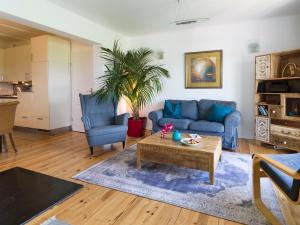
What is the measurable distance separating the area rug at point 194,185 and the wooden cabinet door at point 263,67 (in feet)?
5.31

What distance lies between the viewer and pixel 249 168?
2.75 m

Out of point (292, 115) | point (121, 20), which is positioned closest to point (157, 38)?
point (121, 20)

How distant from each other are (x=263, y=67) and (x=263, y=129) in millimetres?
1129

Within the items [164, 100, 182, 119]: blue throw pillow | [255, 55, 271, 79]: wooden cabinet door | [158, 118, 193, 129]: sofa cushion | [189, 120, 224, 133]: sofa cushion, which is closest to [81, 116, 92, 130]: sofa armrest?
[158, 118, 193, 129]: sofa cushion

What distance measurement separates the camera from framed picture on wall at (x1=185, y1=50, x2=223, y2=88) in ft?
14.6

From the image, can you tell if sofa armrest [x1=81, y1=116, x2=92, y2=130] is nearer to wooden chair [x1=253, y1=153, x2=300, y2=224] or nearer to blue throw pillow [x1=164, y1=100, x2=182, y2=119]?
blue throw pillow [x1=164, y1=100, x2=182, y2=119]

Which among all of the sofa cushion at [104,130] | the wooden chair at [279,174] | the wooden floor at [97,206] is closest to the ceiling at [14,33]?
the wooden floor at [97,206]

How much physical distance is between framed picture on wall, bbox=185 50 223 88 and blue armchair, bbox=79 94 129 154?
1.88 m

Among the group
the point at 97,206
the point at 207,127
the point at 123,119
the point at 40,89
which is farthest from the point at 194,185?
the point at 40,89

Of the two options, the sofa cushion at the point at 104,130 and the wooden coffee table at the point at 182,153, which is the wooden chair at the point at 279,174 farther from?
the sofa cushion at the point at 104,130

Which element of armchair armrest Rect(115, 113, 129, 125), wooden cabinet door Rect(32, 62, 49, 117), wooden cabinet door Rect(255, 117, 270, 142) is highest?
wooden cabinet door Rect(32, 62, 49, 117)

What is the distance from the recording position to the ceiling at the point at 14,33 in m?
4.39

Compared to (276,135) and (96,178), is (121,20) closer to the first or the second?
(96,178)

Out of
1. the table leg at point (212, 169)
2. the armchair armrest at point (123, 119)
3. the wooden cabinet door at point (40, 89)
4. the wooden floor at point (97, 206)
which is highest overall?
the wooden cabinet door at point (40, 89)
